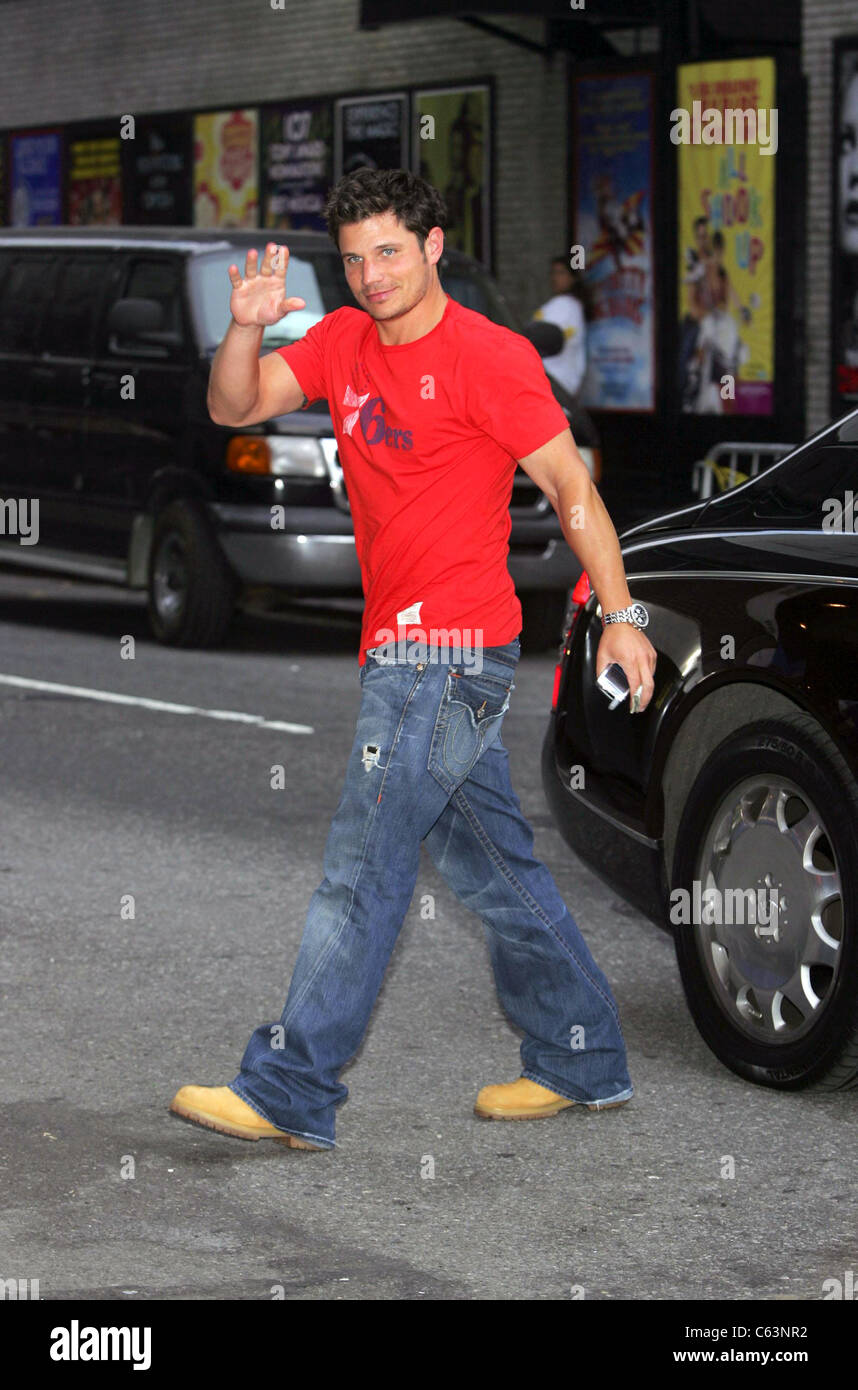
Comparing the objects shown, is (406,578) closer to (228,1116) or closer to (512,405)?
(512,405)

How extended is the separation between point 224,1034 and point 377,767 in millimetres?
1279

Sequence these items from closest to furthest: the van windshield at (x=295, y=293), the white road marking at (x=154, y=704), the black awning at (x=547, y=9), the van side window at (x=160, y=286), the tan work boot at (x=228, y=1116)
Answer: the tan work boot at (x=228, y=1116), the white road marking at (x=154, y=704), the van windshield at (x=295, y=293), the van side window at (x=160, y=286), the black awning at (x=547, y=9)

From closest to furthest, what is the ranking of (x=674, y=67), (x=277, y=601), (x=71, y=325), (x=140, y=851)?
1. (x=140, y=851)
2. (x=71, y=325)
3. (x=277, y=601)
4. (x=674, y=67)

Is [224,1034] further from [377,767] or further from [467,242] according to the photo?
[467,242]

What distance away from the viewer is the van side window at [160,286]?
42.7 ft

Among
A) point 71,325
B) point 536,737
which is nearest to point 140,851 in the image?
point 536,737

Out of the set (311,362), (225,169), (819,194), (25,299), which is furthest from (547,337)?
(225,169)

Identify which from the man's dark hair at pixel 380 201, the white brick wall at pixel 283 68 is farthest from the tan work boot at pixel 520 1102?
the white brick wall at pixel 283 68

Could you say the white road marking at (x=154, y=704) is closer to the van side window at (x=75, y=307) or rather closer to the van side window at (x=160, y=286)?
the van side window at (x=160, y=286)

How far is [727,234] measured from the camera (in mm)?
18312

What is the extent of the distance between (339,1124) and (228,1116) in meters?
0.29

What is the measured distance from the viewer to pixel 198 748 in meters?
9.81

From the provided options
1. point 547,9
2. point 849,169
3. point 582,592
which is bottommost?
point 582,592

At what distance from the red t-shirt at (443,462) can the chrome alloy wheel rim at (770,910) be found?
0.77 metres
